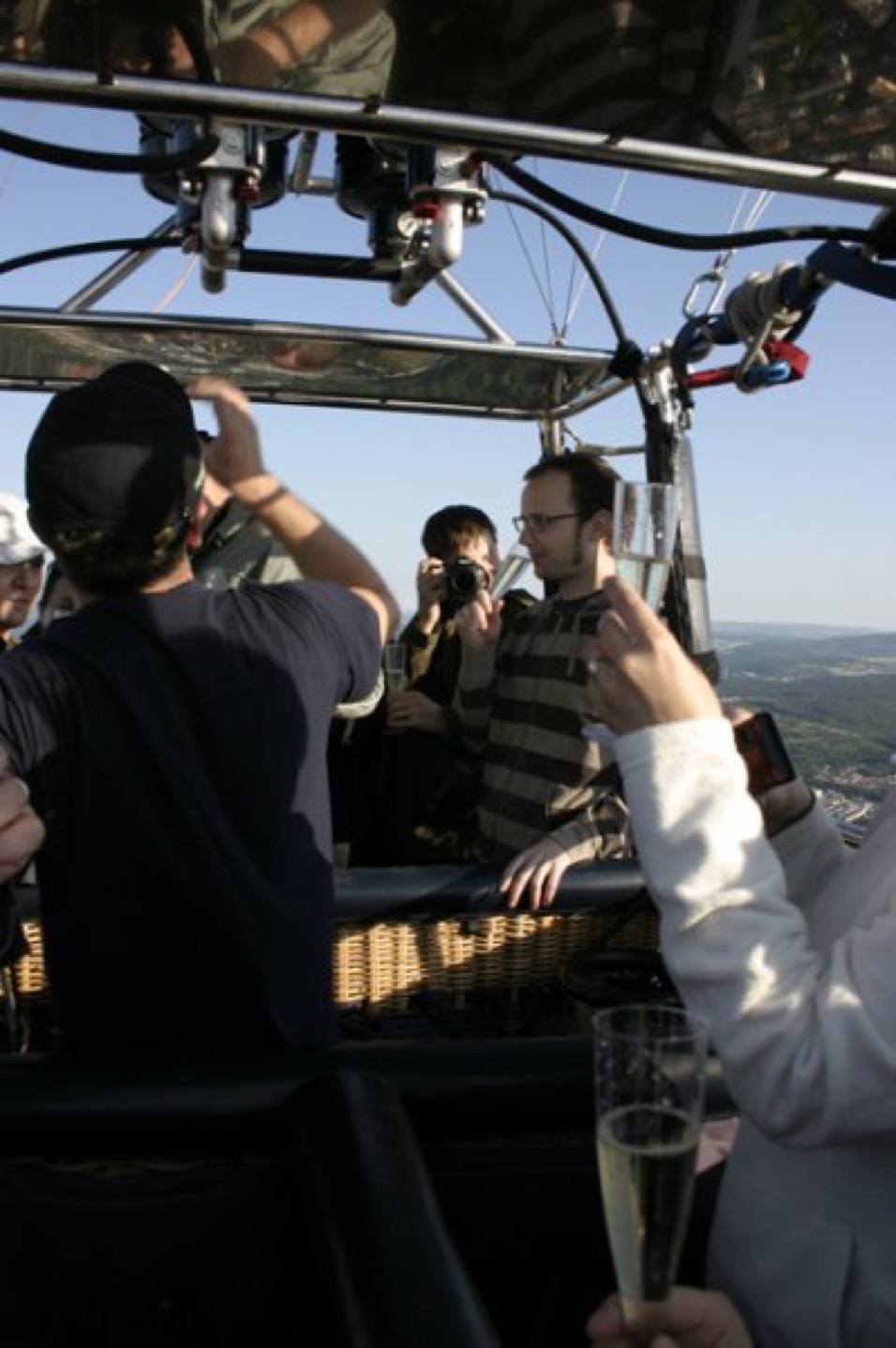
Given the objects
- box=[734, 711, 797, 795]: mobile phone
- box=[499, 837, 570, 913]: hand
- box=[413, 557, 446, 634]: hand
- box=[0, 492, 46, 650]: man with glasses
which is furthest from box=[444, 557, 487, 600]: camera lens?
box=[734, 711, 797, 795]: mobile phone

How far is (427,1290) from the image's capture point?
78 centimetres

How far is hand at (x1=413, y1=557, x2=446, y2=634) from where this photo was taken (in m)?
3.46

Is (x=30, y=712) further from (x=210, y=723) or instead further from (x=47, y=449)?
(x=47, y=449)

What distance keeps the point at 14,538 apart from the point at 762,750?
8.02ft

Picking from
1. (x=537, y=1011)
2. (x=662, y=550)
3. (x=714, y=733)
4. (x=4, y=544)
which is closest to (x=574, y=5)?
(x=662, y=550)

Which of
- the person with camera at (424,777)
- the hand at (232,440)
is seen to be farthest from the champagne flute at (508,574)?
the hand at (232,440)

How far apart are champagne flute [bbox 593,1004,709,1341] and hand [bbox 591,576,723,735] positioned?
269mm

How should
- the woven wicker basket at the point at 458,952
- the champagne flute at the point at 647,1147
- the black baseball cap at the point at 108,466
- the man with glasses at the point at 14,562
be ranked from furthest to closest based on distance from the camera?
the man with glasses at the point at 14,562, the woven wicker basket at the point at 458,952, the black baseball cap at the point at 108,466, the champagne flute at the point at 647,1147

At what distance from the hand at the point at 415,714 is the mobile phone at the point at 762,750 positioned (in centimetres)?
175

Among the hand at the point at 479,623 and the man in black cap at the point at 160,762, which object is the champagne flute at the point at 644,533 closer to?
the man in black cap at the point at 160,762

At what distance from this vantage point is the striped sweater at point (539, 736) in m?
2.50

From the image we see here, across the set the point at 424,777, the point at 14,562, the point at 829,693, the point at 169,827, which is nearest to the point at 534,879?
the point at 169,827

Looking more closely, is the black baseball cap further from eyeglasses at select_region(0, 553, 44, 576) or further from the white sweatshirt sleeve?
eyeglasses at select_region(0, 553, 44, 576)

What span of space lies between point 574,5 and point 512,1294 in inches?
48.3
